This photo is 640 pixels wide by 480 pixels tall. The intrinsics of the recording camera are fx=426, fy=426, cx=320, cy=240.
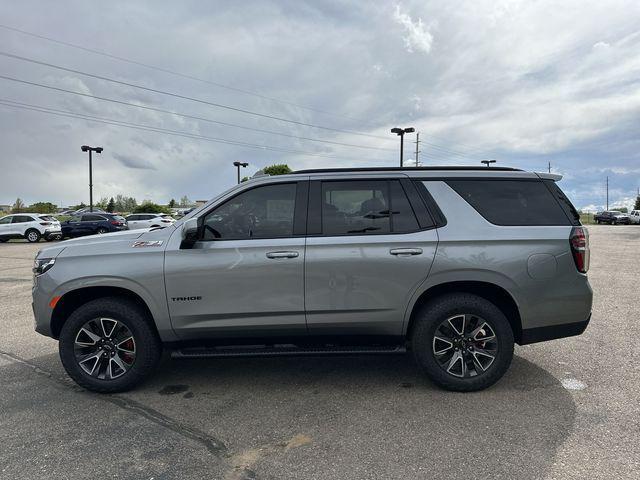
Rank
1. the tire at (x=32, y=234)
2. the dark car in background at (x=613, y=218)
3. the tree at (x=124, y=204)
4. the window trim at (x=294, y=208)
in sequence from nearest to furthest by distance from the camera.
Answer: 1. the window trim at (x=294, y=208)
2. the tire at (x=32, y=234)
3. the dark car in background at (x=613, y=218)
4. the tree at (x=124, y=204)

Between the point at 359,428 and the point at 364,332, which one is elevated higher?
the point at 364,332

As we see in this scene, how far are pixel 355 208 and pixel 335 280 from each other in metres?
0.66

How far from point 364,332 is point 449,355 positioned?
0.76 m

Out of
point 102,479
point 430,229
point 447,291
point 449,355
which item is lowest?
point 102,479

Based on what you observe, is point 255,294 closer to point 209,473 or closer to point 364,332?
point 364,332

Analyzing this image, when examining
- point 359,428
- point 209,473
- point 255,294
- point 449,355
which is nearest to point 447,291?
point 449,355

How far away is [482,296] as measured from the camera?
12.4 feet

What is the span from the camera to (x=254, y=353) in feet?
11.8

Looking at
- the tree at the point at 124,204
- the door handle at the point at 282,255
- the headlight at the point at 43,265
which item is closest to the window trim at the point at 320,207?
the door handle at the point at 282,255

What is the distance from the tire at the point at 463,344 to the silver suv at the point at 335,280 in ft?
0.04

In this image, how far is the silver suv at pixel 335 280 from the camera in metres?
3.57

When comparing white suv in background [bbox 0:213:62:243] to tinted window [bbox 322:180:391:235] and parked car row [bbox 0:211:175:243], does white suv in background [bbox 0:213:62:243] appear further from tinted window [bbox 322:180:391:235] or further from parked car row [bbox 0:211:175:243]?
tinted window [bbox 322:180:391:235]

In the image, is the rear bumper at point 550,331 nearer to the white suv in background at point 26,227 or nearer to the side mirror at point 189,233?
the side mirror at point 189,233

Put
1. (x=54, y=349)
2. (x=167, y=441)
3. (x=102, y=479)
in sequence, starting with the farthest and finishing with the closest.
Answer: (x=54, y=349), (x=167, y=441), (x=102, y=479)
